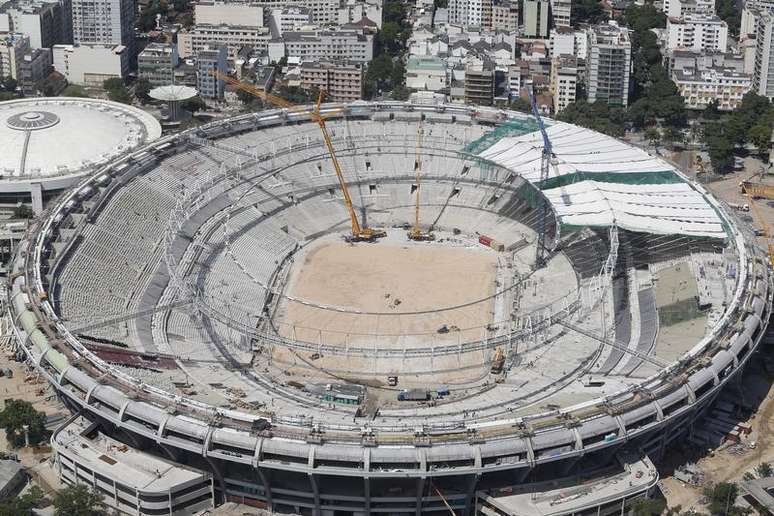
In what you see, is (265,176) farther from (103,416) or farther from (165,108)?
(103,416)

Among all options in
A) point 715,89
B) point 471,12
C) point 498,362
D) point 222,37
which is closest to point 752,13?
point 715,89

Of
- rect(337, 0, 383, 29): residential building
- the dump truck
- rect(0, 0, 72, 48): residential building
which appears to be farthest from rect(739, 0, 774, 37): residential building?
the dump truck

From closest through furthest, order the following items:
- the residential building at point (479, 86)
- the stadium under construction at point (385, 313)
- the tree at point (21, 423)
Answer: the stadium under construction at point (385, 313) → the tree at point (21, 423) → the residential building at point (479, 86)

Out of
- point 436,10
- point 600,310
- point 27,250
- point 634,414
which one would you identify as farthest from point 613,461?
point 436,10

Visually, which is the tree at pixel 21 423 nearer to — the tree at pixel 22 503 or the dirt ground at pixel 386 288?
the tree at pixel 22 503

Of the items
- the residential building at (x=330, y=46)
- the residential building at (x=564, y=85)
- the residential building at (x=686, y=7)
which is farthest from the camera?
the residential building at (x=686, y=7)

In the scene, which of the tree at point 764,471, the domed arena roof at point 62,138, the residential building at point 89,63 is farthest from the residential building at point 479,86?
the tree at point 764,471
